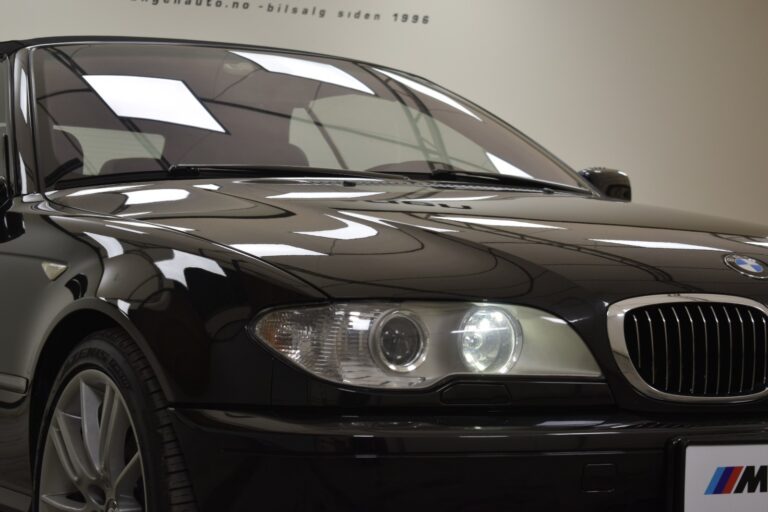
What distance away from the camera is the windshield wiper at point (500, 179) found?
2998 mm

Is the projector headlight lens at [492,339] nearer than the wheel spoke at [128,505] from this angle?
Yes

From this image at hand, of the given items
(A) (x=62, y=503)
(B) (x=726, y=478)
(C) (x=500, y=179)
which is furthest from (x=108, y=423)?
(C) (x=500, y=179)

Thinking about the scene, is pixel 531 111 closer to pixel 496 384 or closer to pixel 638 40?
pixel 638 40

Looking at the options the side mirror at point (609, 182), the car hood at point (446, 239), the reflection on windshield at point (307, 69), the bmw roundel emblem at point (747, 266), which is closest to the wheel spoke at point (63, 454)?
the car hood at point (446, 239)

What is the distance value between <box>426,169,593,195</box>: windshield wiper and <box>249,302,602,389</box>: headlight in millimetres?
1198

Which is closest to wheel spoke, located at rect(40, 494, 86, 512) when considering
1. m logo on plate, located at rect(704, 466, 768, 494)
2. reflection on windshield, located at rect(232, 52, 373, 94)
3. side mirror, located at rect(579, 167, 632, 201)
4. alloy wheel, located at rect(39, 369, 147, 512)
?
alloy wheel, located at rect(39, 369, 147, 512)

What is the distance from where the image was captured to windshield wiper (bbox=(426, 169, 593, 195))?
3.00 metres

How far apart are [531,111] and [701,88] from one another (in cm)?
133

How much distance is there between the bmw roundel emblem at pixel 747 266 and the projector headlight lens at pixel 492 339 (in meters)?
0.47

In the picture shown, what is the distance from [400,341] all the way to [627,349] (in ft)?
1.14

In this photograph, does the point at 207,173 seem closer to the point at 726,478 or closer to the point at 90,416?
the point at 90,416

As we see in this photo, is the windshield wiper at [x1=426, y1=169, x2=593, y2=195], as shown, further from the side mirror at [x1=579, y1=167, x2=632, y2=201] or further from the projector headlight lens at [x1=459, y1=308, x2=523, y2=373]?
the projector headlight lens at [x1=459, y1=308, x2=523, y2=373]

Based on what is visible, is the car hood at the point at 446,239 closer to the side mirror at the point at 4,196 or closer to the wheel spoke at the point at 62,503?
the side mirror at the point at 4,196

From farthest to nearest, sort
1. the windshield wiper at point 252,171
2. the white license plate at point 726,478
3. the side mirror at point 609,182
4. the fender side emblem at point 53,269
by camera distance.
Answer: the side mirror at point 609,182
the windshield wiper at point 252,171
the fender side emblem at point 53,269
the white license plate at point 726,478
